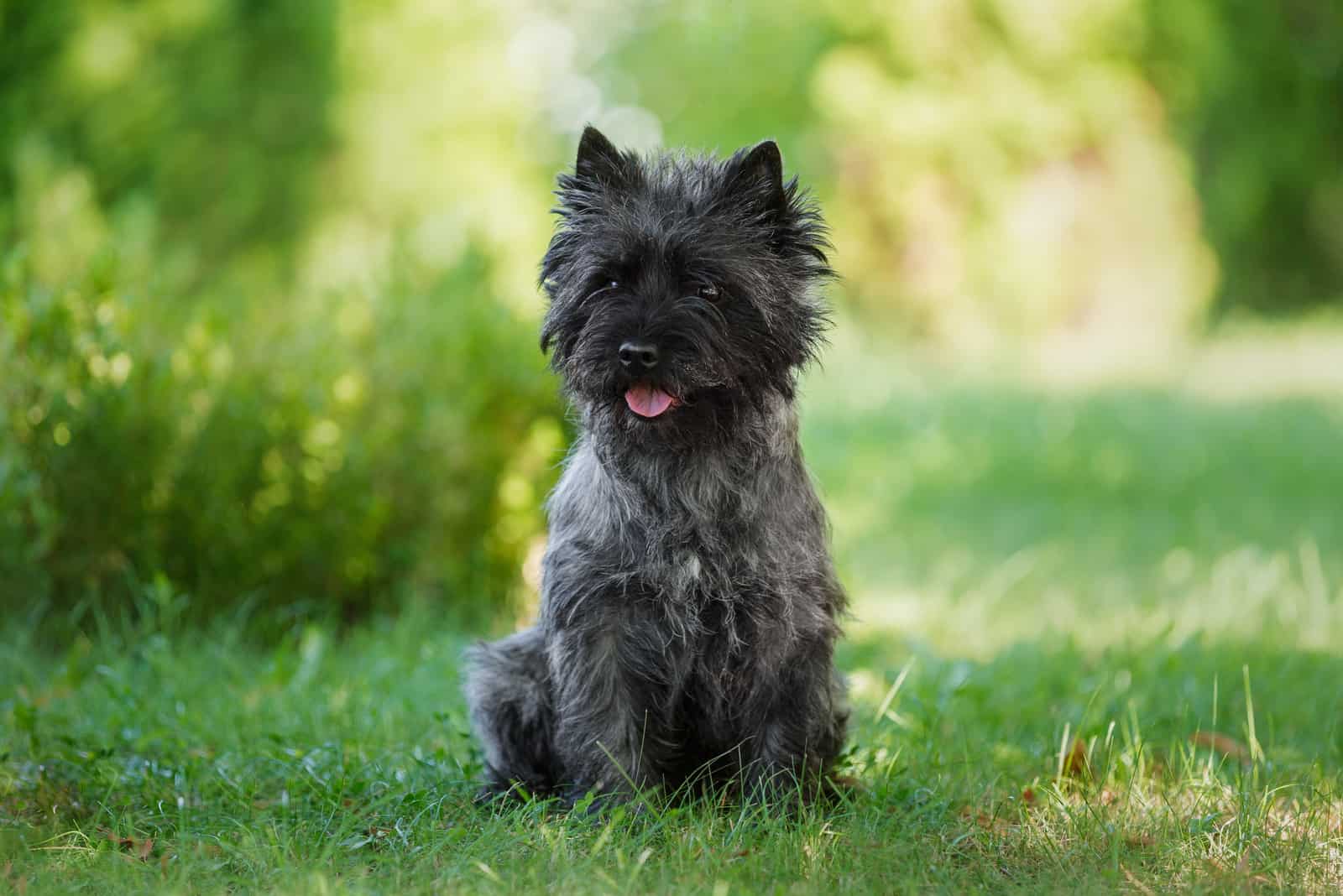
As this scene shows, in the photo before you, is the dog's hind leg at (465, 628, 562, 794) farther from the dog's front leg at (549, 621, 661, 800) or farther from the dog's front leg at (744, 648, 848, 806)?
the dog's front leg at (744, 648, 848, 806)

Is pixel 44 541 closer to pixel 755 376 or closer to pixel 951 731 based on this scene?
pixel 755 376

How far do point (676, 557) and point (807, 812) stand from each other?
85cm

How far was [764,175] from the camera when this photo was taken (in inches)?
155

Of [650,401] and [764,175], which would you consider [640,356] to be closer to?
[650,401]

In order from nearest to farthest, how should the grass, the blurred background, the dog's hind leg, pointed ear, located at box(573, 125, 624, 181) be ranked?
the grass → pointed ear, located at box(573, 125, 624, 181) → the dog's hind leg → the blurred background

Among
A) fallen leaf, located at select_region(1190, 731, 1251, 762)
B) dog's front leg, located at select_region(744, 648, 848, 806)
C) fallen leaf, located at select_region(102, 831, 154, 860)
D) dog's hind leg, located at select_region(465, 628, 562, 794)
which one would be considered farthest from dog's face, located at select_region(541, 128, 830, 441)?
fallen leaf, located at select_region(1190, 731, 1251, 762)

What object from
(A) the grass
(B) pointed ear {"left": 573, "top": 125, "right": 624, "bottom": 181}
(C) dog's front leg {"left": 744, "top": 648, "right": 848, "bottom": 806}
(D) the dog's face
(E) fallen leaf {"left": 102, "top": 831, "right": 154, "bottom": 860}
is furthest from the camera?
(B) pointed ear {"left": 573, "top": 125, "right": 624, "bottom": 181}

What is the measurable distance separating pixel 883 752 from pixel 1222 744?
1.32 metres

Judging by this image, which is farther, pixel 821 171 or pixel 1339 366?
pixel 821 171

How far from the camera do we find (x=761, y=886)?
330cm

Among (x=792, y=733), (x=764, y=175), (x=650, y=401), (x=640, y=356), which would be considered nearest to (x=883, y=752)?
(x=792, y=733)

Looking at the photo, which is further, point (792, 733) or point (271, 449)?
point (271, 449)

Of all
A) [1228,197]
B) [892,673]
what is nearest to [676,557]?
[892,673]

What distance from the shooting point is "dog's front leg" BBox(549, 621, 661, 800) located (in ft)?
12.5
